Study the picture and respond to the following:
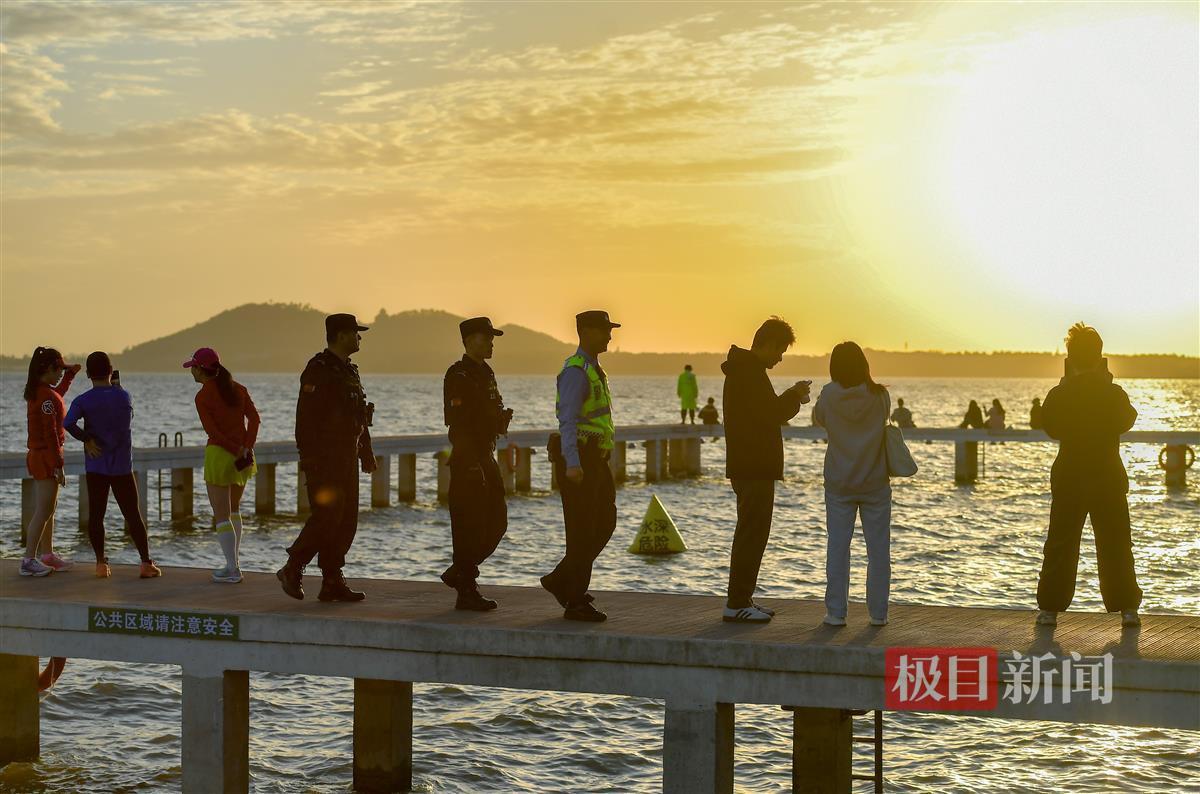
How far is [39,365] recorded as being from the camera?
11.7 meters

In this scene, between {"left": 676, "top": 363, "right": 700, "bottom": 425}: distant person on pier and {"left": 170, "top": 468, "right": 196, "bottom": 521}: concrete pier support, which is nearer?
{"left": 170, "top": 468, "right": 196, "bottom": 521}: concrete pier support

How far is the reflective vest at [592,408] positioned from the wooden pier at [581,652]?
1304 mm

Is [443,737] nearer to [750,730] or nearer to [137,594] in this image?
[750,730]

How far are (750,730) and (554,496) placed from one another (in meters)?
31.8

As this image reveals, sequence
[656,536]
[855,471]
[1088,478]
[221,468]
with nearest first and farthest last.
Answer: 1. [855,471]
2. [1088,478]
3. [221,468]
4. [656,536]

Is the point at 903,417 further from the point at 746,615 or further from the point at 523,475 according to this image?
the point at 746,615

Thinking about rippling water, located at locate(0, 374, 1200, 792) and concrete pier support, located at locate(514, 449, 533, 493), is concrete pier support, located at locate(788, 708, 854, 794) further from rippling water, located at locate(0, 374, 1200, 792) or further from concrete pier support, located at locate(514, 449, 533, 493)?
concrete pier support, located at locate(514, 449, 533, 493)

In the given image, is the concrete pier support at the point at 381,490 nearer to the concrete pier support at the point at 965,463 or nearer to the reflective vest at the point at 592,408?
the concrete pier support at the point at 965,463

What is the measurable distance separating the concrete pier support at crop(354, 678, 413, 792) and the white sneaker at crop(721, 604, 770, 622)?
289 centimetres

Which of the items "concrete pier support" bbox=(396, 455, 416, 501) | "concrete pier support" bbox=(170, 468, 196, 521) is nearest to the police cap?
"concrete pier support" bbox=(170, 468, 196, 521)

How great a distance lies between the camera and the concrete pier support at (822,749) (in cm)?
961

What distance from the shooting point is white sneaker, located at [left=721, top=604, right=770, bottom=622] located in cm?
937

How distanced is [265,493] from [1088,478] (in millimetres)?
30037

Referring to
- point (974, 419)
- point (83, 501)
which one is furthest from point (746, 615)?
point (974, 419)
